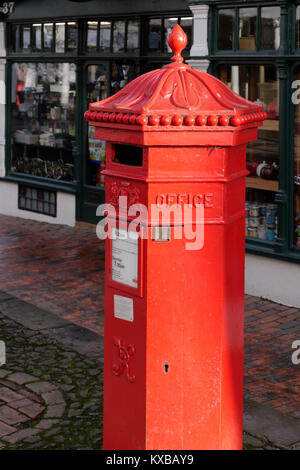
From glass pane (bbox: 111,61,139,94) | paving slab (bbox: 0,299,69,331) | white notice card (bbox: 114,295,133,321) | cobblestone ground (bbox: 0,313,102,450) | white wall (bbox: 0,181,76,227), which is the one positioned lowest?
cobblestone ground (bbox: 0,313,102,450)

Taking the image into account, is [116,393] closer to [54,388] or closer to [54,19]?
[54,388]

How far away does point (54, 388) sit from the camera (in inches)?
261

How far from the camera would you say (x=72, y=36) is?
1300 cm

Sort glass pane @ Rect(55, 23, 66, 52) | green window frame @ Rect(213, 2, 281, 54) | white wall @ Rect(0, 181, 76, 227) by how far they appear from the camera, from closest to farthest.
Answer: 1. green window frame @ Rect(213, 2, 281, 54)
2. glass pane @ Rect(55, 23, 66, 52)
3. white wall @ Rect(0, 181, 76, 227)

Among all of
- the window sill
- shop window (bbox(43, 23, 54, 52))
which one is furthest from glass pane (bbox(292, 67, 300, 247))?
shop window (bbox(43, 23, 54, 52))

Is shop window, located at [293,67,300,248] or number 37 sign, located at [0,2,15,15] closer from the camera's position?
shop window, located at [293,67,300,248]

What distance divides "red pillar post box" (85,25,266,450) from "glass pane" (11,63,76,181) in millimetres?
9008

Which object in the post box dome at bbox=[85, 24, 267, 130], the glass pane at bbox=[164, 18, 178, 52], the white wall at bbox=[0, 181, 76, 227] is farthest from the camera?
the white wall at bbox=[0, 181, 76, 227]

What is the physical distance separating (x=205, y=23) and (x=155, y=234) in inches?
244

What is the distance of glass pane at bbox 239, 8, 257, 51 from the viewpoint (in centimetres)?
935

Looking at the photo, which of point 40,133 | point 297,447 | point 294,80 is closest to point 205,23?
point 294,80

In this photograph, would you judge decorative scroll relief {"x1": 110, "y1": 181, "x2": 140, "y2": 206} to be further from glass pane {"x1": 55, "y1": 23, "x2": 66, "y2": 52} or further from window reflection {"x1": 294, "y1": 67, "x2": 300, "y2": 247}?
glass pane {"x1": 55, "y1": 23, "x2": 66, "y2": 52}

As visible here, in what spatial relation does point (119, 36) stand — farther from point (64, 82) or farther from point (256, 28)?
point (256, 28)

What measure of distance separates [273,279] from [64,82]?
19.0ft
